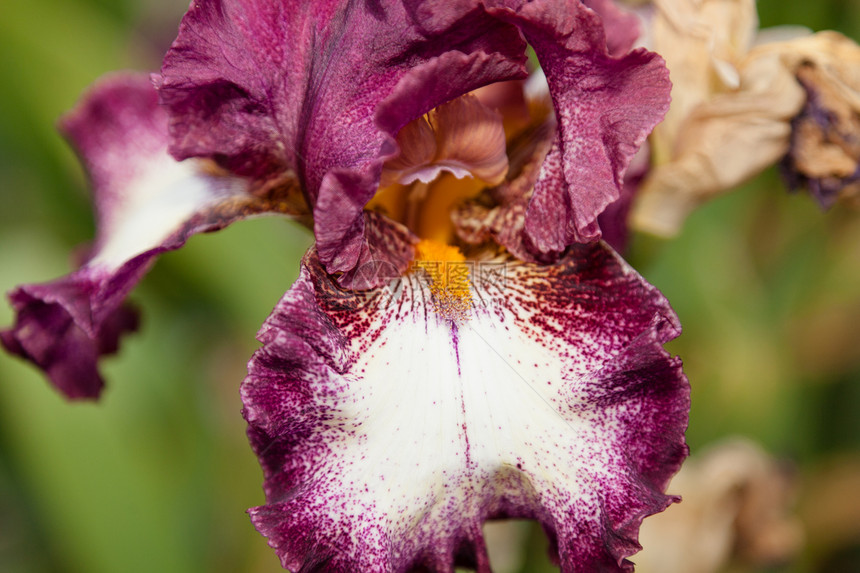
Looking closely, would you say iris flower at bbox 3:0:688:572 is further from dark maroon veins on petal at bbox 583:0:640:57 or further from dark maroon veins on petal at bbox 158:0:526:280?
dark maroon veins on petal at bbox 583:0:640:57

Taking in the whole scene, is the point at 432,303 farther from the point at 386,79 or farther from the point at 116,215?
the point at 116,215

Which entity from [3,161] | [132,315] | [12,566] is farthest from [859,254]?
[3,161]

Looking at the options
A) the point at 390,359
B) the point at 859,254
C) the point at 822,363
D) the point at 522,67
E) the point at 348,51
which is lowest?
the point at 822,363

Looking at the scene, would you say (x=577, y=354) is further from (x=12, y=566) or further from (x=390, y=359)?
(x=12, y=566)

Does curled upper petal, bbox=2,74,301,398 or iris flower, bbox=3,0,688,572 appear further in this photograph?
curled upper petal, bbox=2,74,301,398

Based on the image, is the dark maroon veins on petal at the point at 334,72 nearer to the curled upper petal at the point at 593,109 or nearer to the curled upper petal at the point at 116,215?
the curled upper petal at the point at 593,109

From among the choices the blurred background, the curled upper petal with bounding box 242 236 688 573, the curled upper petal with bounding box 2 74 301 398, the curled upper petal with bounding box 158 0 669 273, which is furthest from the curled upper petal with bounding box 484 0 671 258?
the blurred background
